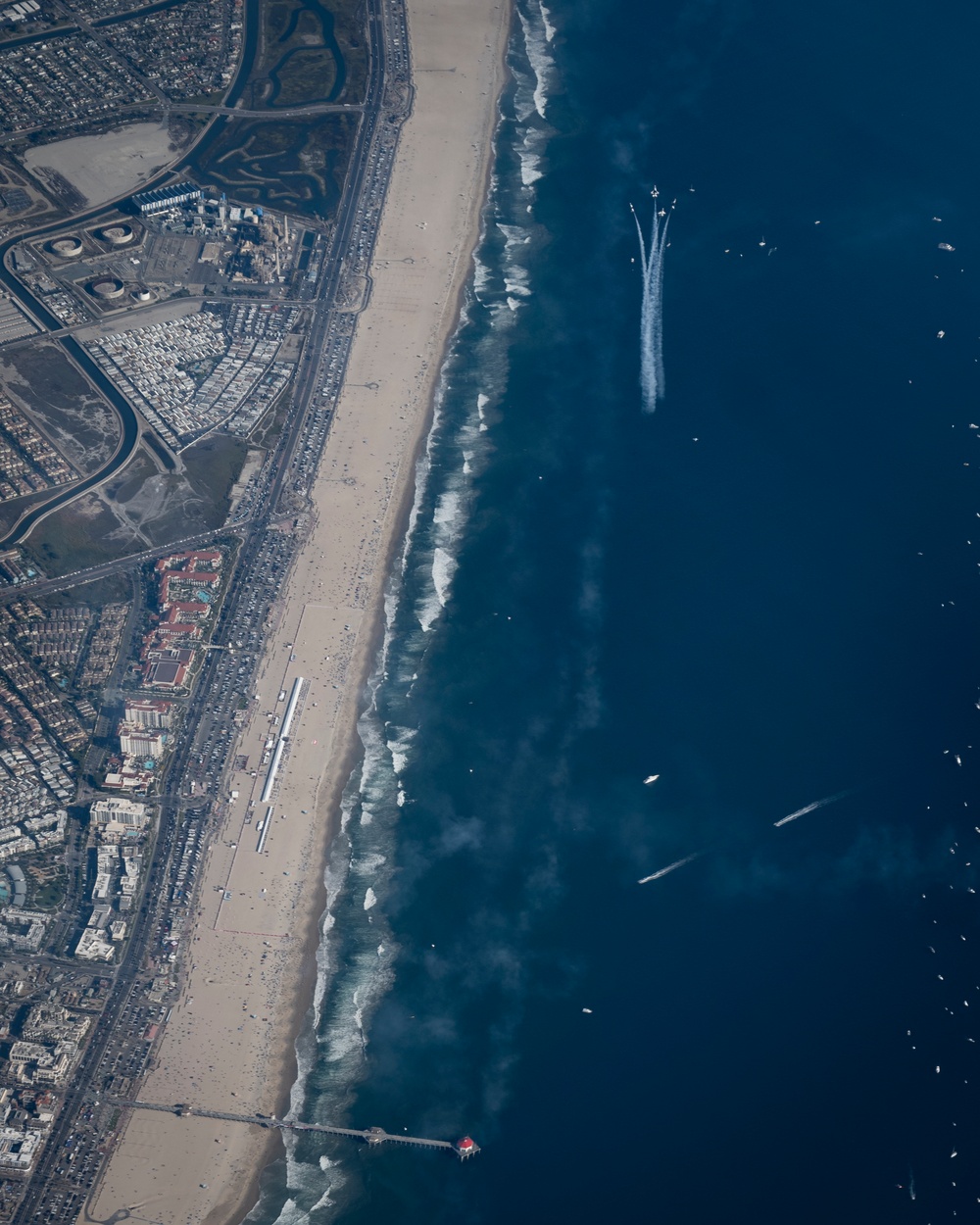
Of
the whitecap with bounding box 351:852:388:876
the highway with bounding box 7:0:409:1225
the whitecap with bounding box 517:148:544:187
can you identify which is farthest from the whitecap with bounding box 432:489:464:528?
the whitecap with bounding box 517:148:544:187

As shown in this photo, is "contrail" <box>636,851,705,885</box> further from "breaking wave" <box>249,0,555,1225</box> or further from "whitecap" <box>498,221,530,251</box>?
"whitecap" <box>498,221,530,251</box>

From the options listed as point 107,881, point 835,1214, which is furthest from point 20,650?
point 835,1214

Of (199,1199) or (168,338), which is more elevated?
(168,338)

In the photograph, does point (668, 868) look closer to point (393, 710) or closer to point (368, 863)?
point (368, 863)

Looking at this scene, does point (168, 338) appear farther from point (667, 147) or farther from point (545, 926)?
point (545, 926)

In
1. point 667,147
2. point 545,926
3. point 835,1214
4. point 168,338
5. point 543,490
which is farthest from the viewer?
point 667,147

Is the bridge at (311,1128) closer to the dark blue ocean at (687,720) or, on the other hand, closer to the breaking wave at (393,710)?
the breaking wave at (393,710)
